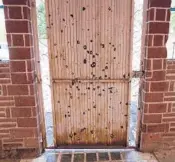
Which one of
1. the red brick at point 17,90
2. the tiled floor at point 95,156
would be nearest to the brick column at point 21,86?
the red brick at point 17,90

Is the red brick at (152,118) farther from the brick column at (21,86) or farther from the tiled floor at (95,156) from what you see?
the brick column at (21,86)

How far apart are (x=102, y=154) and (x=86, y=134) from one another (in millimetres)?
243

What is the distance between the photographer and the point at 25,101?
1.93 meters

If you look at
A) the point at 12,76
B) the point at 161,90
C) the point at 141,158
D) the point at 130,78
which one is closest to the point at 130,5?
the point at 130,78

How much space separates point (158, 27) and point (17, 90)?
1299mm

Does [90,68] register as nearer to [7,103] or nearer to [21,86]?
[21,86]

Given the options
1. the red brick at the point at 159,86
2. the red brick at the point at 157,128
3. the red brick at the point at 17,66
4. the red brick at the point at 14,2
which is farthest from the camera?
the red brick at the point at 157,128

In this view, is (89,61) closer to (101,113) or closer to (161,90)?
(101,113)

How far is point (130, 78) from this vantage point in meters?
2.03

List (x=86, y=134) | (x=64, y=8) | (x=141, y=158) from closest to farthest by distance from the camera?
(x=64, y=8)
(x=141, y=158)
(x=86, y=134)

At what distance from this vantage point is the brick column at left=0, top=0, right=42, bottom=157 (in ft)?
5.76

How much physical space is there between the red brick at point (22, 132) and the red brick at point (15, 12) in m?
0.98

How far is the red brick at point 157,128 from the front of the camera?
2.05 metres

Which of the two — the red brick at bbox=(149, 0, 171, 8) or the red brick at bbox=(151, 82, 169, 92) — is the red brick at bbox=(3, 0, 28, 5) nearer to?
the red brick at bbox=(149, 0, 171, 8)
